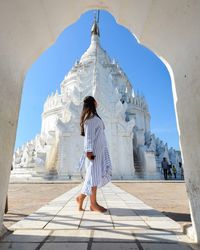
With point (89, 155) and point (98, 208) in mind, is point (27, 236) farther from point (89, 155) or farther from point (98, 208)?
point (89, 155)

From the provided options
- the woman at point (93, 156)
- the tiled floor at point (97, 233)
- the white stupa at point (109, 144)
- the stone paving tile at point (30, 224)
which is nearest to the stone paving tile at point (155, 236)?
the tiled floor at point (97, 233)

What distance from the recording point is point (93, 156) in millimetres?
3670

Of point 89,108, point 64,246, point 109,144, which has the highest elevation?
point 109,144

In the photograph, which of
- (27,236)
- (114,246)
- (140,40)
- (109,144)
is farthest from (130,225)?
(109,144)

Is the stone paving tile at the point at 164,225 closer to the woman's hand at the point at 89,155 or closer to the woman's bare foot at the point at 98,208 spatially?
the woman's bare foot at the point at 98,208

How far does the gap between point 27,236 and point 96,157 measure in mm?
1780

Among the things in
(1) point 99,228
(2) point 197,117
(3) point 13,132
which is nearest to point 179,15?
(2) point 197,117

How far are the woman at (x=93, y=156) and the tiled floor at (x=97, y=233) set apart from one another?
1.63 feet

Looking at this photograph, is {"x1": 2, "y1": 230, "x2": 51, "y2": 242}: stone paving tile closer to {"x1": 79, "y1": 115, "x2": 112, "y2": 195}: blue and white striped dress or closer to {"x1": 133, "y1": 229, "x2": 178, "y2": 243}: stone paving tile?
{"x1": 133, "y1": 229, "x2": 178, "y2": 243}: stone paving tile

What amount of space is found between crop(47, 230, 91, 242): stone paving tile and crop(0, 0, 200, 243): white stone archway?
1.93 feet

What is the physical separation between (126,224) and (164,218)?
607 mm

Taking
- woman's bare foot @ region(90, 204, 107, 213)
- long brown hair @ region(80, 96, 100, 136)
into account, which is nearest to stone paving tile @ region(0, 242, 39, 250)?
woman's bare foot @ region(90, 204, 107, 213)

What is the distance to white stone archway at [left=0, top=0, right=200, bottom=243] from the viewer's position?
2.01 m

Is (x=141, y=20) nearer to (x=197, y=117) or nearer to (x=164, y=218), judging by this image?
(x=197, y=117)
